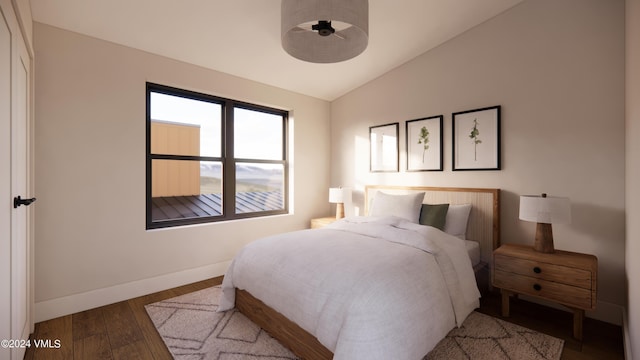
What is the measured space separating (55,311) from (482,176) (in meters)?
4.12

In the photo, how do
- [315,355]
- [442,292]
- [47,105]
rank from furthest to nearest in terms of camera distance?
[47,105] < [442,292] < [315,355]

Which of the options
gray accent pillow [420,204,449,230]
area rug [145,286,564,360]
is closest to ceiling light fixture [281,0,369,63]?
gray accent pillow [420,204,449,230]

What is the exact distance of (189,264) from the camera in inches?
123

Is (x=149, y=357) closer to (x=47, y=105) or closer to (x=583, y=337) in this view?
(x=47, y=105)

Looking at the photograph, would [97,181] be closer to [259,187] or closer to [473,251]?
[259,187]

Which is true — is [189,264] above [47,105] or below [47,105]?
below

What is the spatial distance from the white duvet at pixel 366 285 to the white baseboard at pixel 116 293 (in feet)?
3.03

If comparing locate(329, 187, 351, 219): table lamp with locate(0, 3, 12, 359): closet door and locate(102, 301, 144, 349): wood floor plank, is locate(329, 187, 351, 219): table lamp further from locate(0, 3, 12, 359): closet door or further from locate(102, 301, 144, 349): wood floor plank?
locate(0, 3, 12, 359): closet door

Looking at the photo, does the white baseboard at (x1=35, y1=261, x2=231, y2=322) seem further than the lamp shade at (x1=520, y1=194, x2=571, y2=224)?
Yes

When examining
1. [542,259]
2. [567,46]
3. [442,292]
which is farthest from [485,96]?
[442,292]

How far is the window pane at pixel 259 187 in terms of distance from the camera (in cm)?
375

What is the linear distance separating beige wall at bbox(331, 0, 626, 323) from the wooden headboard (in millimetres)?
101

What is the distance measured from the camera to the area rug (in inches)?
72.0

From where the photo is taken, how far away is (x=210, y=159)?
3.41 meters
